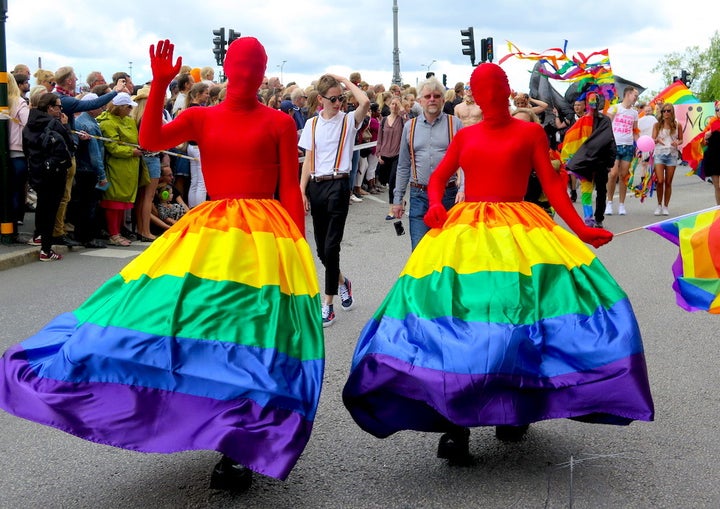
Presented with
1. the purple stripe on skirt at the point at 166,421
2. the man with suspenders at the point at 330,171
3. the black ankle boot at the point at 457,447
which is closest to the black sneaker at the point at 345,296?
the man with suspenders at the point at 330,171

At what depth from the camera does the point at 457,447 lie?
457cm

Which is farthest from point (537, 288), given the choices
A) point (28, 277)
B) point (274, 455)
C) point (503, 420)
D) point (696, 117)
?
point (696, 117)

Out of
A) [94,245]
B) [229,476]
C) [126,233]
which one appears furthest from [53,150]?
[229,476]

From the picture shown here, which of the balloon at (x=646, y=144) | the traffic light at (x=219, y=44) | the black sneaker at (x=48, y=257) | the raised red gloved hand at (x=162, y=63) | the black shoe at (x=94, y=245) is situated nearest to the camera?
the raised red gloved hand at (x=162, y=63)

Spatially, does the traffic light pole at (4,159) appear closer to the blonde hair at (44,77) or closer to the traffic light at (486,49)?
the blonde hair at (44,77)

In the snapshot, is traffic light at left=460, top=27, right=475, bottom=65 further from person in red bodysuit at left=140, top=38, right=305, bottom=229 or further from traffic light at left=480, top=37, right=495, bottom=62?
person in red bodysuit at left=140, top=38, right=305, bottom=229

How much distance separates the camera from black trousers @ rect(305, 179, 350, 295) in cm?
752

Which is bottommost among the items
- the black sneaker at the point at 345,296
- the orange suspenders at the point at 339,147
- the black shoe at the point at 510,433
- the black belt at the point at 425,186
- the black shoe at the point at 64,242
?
the black shoe at the point at 510,433

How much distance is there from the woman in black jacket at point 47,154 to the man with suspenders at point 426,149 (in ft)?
14.6

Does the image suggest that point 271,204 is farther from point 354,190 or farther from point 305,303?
point 354,190

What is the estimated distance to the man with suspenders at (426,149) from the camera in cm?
693

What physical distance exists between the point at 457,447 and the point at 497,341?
2.19ft

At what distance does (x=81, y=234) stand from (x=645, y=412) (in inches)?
325

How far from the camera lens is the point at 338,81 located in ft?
24.1
